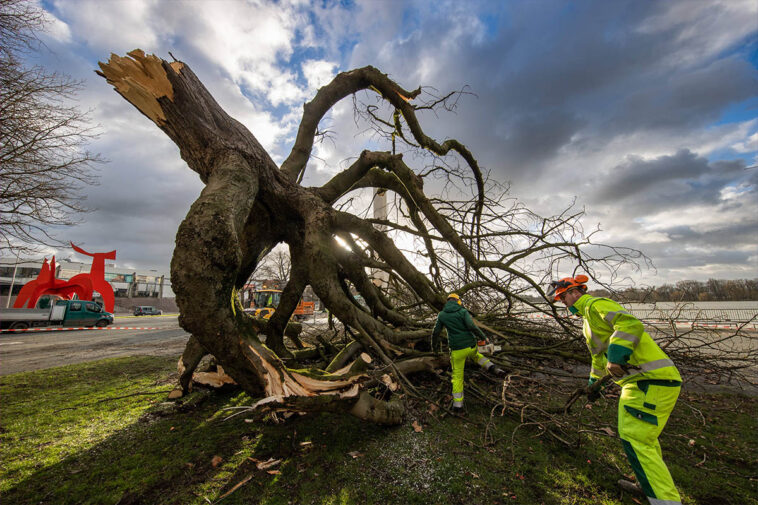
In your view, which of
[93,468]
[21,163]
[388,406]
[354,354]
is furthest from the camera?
[21,163]

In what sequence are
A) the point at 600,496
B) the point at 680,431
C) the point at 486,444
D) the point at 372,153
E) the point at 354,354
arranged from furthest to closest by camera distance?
the point at 372,153 < the point at 354,354 < the point at 680,431 < the point at 486,444 < the point at 600,496

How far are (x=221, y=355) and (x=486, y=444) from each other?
2.47m

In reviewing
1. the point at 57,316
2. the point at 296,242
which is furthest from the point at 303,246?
the point at 57,316

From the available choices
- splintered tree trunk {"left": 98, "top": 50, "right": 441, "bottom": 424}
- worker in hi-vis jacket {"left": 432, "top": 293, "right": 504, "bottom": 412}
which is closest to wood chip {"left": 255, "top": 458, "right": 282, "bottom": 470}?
splintered tree trunk {"left": 98, "top": 50, "right": 441, "bottom": 424}

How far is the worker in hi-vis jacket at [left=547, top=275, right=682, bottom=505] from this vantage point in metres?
1.96

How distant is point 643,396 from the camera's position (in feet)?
7.04

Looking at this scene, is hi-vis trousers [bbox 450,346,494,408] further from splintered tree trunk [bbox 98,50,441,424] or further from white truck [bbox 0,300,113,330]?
white truck [bbox 0,300,113,330]

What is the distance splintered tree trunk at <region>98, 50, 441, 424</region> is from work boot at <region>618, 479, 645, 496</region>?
177cm

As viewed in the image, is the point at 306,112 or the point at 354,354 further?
the point at 306,112

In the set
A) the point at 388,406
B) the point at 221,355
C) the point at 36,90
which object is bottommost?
the point at 388,406

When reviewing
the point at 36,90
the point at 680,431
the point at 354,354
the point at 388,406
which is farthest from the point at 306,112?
the point at 36,90

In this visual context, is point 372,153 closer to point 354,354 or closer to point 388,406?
point 354,354

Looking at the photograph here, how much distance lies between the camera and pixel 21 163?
6637mm

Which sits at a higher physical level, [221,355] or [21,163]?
[21,163]
